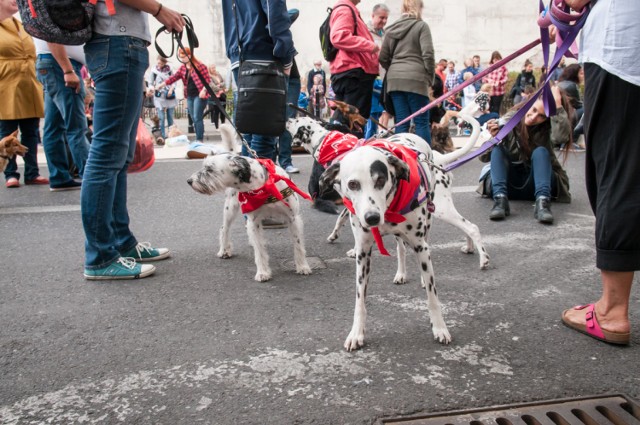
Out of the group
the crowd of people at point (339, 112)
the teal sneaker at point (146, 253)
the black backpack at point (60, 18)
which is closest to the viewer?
the crowd of people at point (339, 112)

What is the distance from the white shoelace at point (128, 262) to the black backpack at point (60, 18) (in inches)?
58.2

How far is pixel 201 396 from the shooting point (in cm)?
237

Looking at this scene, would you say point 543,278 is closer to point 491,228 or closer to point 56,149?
point 491,228

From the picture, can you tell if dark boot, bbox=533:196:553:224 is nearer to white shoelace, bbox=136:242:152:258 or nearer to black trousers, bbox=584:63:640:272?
black trousers, bbox=584:63:640:272

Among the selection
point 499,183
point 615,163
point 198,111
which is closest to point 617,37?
point 615,163

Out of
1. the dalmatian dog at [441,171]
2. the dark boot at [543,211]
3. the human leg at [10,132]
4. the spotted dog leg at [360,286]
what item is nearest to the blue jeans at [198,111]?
the human leg at [10,132]

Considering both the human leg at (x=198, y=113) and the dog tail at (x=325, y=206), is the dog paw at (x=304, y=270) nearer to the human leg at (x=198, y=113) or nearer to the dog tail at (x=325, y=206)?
the dog tail at (x=325, y=206)

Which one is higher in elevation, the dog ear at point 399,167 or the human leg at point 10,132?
the dog ear at point 399,167

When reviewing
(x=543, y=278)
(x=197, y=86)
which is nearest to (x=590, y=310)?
(x=543, y=278)

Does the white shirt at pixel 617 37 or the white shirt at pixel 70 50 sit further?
the white shirt at pixel 70 50

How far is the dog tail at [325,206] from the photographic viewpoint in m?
5.82

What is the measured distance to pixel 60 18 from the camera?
326 cm

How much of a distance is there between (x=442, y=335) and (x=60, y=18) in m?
2.86

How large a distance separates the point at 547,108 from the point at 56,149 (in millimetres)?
5783
